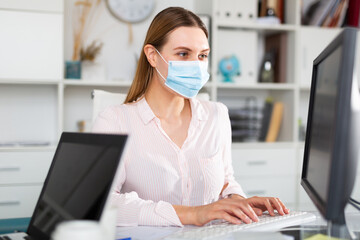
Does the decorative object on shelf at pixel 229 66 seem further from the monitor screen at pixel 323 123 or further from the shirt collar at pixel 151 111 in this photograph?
the monitor screen at pixel 323 123

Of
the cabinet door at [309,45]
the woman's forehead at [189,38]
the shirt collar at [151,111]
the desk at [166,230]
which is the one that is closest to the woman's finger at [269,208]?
the desk at [166,230]

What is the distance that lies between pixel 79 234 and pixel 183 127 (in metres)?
1.03

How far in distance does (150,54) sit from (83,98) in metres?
1.49

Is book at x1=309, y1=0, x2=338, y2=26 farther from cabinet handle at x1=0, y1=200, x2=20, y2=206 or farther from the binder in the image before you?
cabinet handle at x1=0, y1=200, x2=20, y2=206

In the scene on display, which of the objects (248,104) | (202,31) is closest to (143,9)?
(248,104)

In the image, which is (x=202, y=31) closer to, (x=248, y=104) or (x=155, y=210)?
(x=155, y=210)

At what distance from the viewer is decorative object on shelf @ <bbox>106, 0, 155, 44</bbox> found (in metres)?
2.99

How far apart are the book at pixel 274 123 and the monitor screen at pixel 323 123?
209 cm

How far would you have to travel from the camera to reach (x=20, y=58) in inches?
103

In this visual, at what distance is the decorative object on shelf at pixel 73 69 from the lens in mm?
2775

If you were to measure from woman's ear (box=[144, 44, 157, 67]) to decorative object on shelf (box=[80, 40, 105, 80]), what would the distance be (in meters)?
1.26

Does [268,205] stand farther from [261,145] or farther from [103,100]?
[261,145]

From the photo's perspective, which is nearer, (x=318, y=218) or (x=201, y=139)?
(x=318, y=218)

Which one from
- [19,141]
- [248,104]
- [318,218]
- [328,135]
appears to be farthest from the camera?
[248,104]
